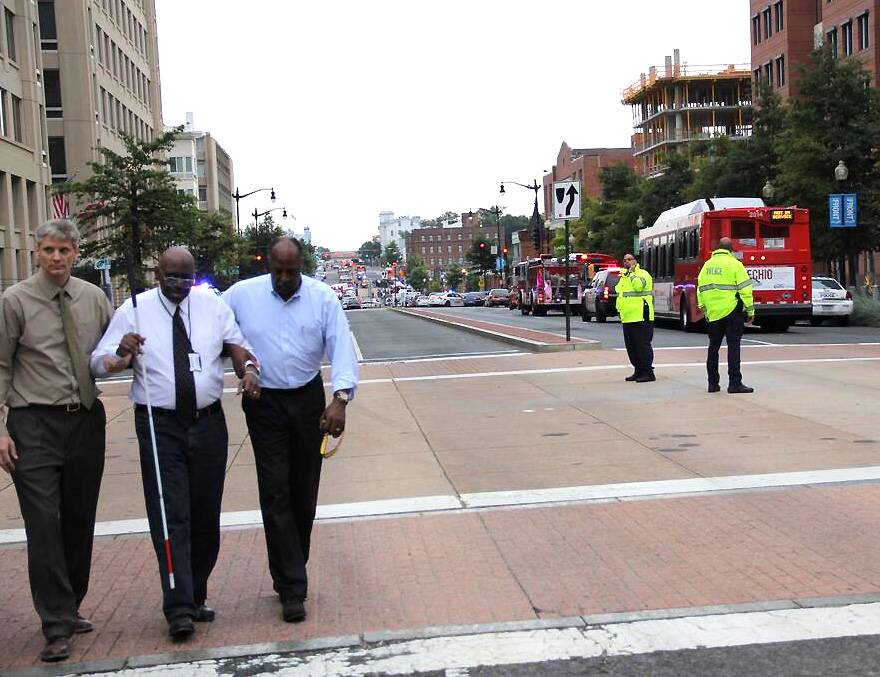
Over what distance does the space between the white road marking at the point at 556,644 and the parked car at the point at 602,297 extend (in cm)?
3234

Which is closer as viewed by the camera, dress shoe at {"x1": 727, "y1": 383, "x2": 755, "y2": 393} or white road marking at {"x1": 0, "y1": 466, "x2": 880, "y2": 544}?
white road marking at {"x1": 0, "y1": 466, "x2": 880, "y2": 544}

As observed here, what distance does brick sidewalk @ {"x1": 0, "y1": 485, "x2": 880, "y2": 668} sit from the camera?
5266mm

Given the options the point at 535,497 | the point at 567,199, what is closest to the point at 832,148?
the point at 567,199

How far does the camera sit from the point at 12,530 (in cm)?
762

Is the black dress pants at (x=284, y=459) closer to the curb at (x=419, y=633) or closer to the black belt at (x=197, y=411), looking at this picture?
the black belt at (x=197, y=411)

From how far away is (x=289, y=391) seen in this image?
5293 millimetres

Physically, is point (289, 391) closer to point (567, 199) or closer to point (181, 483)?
point (181, 483)

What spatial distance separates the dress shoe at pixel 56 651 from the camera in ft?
15.7

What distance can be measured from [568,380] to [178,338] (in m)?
11.5

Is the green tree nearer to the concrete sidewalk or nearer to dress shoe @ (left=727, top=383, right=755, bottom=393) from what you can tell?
dress shoe @ (left=727, top=383, right=755, bottom=393)

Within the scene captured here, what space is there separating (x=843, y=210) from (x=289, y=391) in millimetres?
→ 30965

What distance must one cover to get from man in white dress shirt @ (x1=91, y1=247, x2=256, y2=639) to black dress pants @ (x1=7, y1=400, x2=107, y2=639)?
0.91ft

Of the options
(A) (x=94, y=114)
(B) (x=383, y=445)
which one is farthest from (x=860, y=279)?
(B) (x=383, y=445)

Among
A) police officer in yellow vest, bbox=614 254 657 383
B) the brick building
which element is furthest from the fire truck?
police officer in yellow vest, bbox=614 254 657 383
